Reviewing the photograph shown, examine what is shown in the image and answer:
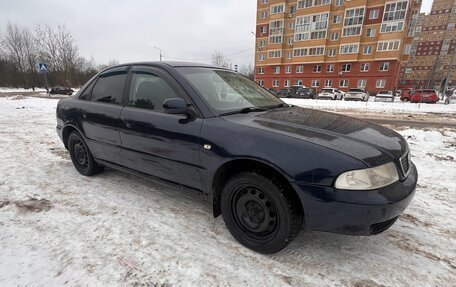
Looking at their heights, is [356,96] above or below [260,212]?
below

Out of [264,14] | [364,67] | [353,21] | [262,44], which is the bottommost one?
[364,67]

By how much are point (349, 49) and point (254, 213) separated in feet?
148

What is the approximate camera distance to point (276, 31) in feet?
155

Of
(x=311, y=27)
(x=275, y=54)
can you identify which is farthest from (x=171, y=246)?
(x=275, y=54)

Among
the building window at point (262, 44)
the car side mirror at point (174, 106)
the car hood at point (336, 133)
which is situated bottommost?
the car hood at point (336, 133)

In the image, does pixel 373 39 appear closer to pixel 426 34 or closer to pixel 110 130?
pixel 110 130

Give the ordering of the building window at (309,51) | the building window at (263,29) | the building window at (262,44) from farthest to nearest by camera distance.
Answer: the building window at (262,44)
the building window at (263,29)
the building window at (309,51)

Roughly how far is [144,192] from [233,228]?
154 cm

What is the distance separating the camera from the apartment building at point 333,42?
1452 inches

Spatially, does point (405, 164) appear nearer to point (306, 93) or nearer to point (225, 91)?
point (225, 91)

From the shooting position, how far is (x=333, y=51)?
138ft

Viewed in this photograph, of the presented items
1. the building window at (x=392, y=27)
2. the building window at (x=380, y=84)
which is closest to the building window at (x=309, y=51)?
the building window at (x=392, y=27)

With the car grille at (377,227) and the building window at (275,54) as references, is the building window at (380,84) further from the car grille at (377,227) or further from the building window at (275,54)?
the car grille at (377,227)

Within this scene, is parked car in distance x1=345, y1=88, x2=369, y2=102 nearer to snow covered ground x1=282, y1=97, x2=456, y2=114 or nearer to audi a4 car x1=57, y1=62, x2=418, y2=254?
snow covered ground x1=282, y1=97, x2=456, y2=114
